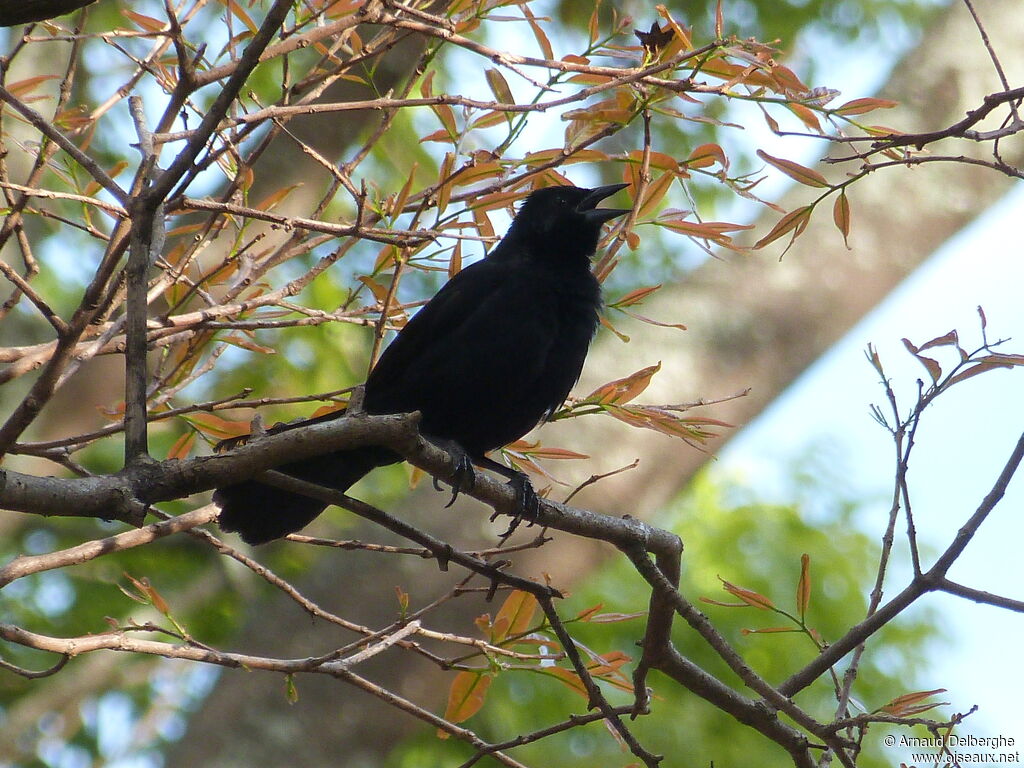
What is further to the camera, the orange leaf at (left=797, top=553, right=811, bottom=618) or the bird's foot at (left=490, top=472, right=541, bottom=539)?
the bird's foot at (left=490, top=472, right=541, bottom=539)

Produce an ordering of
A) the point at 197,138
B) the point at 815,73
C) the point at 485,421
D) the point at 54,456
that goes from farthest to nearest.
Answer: the point at 815,73, the point at 485,421, the point at 54,456, the point at 197,138

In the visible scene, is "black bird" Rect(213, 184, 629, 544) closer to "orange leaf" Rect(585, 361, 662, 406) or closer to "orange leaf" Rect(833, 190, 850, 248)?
"orange leaf" Rect(585, 361, 662, 406)

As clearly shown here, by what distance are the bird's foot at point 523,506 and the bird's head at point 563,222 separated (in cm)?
118

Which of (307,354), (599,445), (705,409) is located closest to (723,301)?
(705,409)

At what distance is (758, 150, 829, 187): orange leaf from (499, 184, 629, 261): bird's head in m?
1.32

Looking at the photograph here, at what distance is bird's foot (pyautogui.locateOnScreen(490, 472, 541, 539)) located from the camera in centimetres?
289

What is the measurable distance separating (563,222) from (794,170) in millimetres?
1601

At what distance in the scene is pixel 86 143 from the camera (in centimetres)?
340

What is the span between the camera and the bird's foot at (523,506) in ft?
9.50

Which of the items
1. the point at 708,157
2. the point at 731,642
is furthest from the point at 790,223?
the point at 731,642

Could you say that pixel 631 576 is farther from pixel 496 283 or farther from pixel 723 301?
pixel 496 283

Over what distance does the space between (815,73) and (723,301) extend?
361 cm

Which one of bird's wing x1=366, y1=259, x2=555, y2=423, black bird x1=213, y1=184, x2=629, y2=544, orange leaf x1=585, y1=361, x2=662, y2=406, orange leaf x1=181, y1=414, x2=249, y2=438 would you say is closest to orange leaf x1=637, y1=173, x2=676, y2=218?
orange leaf x1=585, y1=361, x2=662, y2=406

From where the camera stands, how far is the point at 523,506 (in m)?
3.10
